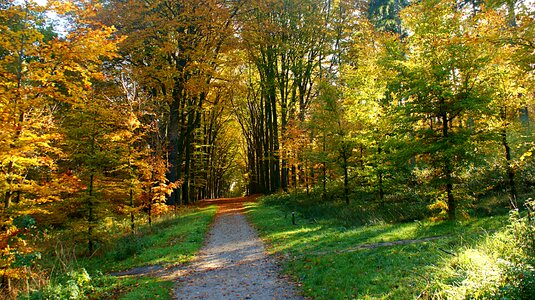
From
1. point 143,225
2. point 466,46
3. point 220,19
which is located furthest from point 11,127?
point 220,19

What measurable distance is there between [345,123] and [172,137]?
10.1 meters

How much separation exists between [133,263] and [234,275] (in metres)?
3.54

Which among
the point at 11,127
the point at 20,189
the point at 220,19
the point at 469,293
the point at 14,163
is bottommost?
the point at 469,293

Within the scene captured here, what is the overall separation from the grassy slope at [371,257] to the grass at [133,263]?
2882mm

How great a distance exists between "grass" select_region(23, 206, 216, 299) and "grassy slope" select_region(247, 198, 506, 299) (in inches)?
113

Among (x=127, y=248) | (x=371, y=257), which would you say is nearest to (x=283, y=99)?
(x=127, y=248)

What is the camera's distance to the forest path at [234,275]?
22.4 feet

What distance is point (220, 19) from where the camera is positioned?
19.7 metres

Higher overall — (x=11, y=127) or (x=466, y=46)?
(x=466, y=46)

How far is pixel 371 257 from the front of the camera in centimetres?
738

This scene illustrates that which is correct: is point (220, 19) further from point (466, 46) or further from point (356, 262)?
point (356, 262)

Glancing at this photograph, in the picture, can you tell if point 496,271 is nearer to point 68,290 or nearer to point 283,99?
point 68,290

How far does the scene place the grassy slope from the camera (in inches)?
222

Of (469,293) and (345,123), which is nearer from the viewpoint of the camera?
(469,293)
